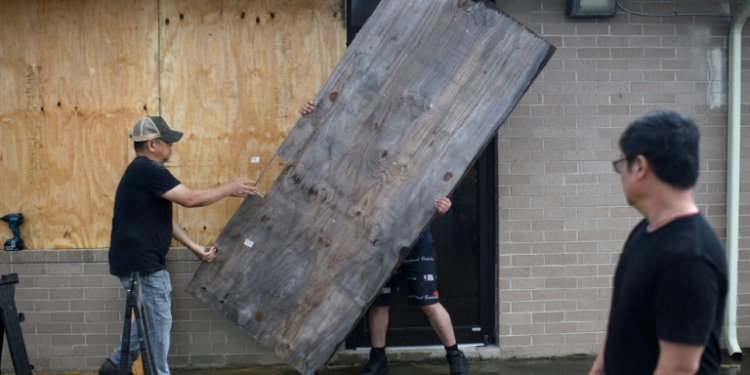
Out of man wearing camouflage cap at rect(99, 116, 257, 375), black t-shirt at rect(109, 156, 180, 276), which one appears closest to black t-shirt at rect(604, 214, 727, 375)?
man wearing camouflage cap at rect(99, 116, 257, 375)

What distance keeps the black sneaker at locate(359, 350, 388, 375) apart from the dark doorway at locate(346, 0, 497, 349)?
408 mm

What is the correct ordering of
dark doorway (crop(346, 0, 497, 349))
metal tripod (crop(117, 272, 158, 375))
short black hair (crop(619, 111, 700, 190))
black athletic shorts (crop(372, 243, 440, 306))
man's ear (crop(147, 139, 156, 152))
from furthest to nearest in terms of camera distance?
dark doorway (crop(346, 0, 497, 349)), black athletic shorts (crop(372, 243, 440, 306)), man's ear (crop(147, 139, 156, 152)), metal tripod (crop(117, 272, 158, 375)), short black hair (crop(619, 111, 700, 190))

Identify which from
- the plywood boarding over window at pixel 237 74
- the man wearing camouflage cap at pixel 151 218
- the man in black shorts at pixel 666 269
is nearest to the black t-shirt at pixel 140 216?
the man wearing camouflage cap at pixel 151 218

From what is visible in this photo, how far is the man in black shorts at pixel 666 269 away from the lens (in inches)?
90.0

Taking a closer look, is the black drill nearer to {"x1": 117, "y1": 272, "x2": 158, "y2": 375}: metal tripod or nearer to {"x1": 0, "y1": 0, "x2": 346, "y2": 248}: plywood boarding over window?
{"x1": 0, "y1": 0, "x2": 346, "y2": 248}: plywood boarding over window

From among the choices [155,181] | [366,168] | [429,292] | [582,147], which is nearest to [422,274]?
[429,292]

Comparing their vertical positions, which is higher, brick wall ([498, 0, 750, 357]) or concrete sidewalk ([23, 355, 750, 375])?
brick wall ([498, 0, 750, 357])

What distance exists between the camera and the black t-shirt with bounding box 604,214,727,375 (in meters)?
2.28

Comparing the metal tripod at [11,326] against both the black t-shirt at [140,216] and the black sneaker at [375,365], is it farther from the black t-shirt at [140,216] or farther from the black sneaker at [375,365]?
the black sneaker at [375,365]

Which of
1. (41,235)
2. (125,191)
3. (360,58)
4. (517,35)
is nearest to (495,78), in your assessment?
(517,35)

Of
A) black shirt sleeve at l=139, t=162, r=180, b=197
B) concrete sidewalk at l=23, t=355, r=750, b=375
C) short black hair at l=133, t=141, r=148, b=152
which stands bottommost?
concrete sidewalk at l=23, t=355, r=750, b=375

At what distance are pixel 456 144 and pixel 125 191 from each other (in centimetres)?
210

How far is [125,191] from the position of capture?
4840mm

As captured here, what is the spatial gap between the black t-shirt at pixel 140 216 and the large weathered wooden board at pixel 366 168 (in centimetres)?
45
